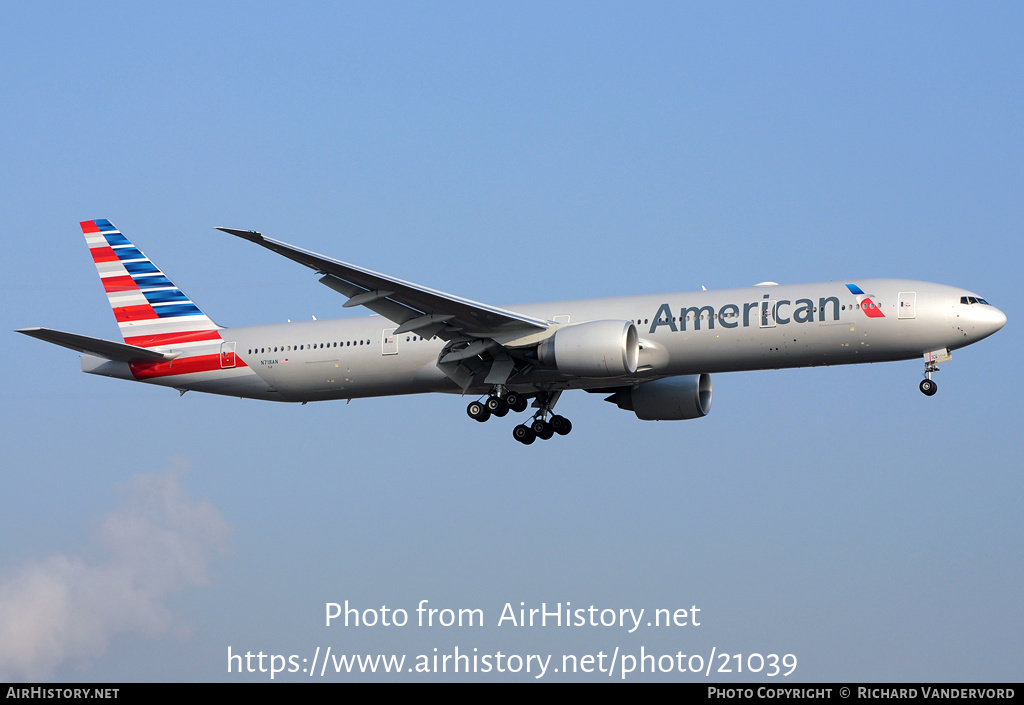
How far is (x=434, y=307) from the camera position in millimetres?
38938

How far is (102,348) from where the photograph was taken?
141 ft

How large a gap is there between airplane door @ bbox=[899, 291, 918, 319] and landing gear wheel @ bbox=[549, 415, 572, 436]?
1142 centimetres

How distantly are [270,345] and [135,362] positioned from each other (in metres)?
4.70

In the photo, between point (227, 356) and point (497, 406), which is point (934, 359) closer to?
point (497, 406)

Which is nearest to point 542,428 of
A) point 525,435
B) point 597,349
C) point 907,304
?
point 525,435

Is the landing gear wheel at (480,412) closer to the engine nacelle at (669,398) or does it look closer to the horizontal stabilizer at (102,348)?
the engine nacelle at (669,398)

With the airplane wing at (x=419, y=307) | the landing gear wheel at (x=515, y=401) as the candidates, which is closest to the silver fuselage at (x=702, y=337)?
the landing gear wheel at (x=515, y=401)

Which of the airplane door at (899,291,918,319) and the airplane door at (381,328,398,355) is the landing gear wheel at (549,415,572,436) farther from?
the airplane door at (899,291,918,319)

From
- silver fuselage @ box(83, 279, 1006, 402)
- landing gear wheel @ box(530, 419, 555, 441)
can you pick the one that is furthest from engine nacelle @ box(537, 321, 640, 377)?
landing gear wheel @ box(530, 419, 555, 441)

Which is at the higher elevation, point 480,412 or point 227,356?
point 227,356

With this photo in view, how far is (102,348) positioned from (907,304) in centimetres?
2461

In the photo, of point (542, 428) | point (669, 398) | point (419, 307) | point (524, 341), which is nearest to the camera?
point (419, 307)

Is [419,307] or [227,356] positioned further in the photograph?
[227,356]
